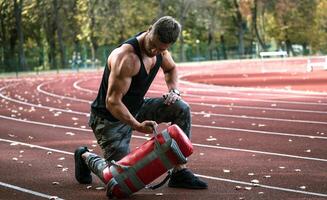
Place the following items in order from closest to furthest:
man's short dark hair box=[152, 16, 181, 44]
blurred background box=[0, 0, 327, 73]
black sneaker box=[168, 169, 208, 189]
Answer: man's short dark hair box=[152, 16, 181, 44], black sneaker box=[168, 169, 208, 189], blurred background box=[0, 0, 327, 73]

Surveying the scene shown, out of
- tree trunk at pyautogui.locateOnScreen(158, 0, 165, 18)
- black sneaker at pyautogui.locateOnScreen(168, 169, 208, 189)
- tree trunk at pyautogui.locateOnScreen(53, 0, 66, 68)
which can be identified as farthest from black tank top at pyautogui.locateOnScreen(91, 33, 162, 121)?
tree trunk at pyautogui.locateOnScreen(158, 0, 165, 18)

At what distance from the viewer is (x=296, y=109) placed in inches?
533

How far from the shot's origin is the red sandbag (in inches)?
207

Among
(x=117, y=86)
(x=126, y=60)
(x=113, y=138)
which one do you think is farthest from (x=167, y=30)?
(x=113, y=138)

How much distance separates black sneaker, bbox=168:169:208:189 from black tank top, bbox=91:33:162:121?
2.22 ft

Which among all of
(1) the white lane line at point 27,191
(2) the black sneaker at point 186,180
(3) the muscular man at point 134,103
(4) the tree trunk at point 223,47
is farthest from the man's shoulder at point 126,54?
(4) the tree trunk at point 223,47

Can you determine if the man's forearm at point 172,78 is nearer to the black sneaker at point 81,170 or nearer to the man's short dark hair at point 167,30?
the man's short dark hair at point 167,30

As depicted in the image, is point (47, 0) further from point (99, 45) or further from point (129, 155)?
point (129, 155)

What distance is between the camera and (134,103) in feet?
19.0

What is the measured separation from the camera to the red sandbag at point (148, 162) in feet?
17.2

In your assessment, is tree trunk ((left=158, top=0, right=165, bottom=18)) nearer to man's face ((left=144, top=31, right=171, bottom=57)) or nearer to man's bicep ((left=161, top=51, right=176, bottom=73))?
man's bicep ((left=161, top=51, right=176, bottom=73))

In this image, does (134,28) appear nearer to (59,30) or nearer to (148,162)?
(59,30)

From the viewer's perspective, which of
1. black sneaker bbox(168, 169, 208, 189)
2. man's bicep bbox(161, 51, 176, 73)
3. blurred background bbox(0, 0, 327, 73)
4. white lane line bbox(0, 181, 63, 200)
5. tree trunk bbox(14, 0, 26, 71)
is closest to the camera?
white lane line bbox(0, 181, 63, 200)

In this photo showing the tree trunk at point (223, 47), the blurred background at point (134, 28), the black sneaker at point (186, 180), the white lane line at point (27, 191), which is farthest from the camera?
the tree trunk at point (223, 47)
